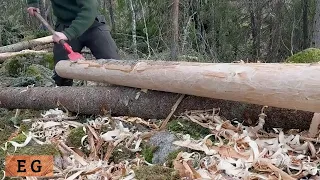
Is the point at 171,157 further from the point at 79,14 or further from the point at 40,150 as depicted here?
the point at 79,14

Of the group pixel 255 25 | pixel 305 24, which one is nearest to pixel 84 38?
pixel 255 25

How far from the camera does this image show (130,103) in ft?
13.0

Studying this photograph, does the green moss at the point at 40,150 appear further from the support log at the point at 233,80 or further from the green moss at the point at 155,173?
the support log at the point at 233,80

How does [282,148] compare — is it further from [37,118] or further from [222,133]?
[37,118]

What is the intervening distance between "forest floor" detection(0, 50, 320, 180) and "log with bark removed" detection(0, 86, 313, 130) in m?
0.07

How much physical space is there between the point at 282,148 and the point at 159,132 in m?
0.93

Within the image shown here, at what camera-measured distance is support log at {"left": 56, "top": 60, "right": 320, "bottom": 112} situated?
9.34 feet

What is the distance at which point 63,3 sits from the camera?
17.1ft

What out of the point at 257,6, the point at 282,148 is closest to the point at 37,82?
the point at 282,148

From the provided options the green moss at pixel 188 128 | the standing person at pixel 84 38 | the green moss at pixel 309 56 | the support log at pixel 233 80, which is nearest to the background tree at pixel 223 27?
the standing person at pixel 84 38

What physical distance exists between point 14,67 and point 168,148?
498 cm

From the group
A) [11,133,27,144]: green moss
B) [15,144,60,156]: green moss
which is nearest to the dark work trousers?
[11,133,27,144]: green moss

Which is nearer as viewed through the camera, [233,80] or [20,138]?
[233,80]

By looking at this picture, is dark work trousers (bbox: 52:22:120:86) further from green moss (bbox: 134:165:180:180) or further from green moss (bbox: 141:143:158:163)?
green moss (bbox: 134:165:180:180)
